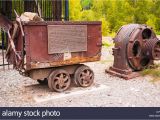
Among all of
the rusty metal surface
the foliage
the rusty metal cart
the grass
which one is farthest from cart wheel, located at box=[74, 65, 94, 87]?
the foliage

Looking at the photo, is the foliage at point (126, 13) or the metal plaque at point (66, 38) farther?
the foliage at point (126, 13)

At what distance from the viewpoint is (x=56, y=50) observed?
7.10 m

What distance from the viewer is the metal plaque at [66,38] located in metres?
7.01

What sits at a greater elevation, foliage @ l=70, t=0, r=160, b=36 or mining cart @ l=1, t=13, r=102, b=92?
foliage @ l=70, t=0, r=160, b=36

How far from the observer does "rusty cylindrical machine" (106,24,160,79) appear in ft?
29.1

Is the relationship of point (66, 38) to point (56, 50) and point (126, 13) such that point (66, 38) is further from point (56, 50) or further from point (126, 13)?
point (126, 13)

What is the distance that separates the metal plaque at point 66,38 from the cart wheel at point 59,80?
50 centimetres

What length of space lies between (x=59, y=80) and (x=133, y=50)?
8.99 feet

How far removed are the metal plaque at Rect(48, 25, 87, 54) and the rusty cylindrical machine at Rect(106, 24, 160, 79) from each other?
5.75 ft

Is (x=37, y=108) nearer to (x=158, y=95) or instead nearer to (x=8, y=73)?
(x=158, y=95)

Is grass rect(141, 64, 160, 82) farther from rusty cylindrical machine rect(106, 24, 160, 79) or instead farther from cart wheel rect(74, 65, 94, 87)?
cart wheel rect(74, 65, 94, 87)

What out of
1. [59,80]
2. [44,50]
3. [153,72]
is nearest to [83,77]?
[59,80]

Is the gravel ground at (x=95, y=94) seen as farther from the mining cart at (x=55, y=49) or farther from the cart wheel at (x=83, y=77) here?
the mining cart at (x=55, y=49)

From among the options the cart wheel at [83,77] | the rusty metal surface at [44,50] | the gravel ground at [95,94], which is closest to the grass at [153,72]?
the gravel ground at [95,94]
